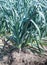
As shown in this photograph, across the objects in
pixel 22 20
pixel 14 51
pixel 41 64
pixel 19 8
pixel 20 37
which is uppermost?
pixel 19 8

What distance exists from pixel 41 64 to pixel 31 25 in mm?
615

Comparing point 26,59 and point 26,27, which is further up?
point 26,27

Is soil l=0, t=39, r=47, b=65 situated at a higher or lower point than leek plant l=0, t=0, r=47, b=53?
lower

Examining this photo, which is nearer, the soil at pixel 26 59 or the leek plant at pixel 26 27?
the soil at pixel 26 59

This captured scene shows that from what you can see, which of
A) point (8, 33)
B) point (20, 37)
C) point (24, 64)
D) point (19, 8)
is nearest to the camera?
point (24, 64)

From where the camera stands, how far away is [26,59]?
328 centimetres

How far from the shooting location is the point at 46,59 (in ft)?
10.9

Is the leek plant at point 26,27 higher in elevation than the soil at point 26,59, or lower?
higher

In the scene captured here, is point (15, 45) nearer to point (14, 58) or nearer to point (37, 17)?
point (14, 58)

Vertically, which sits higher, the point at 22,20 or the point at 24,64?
the point at 22,20

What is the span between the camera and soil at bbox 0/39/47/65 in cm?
321

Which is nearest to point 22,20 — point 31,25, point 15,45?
point 31,25

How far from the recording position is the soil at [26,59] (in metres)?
3.21

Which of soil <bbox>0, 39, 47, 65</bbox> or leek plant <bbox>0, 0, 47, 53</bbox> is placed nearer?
soil <bbox>0, 39, 47, 65</bbox>
